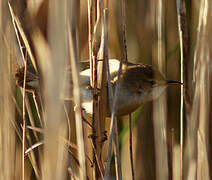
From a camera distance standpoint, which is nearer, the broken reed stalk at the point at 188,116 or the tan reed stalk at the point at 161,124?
the broken reed stalk at the point at 188,116

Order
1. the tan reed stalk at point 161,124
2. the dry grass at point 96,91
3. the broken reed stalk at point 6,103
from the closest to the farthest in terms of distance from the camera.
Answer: the dry grass at point 96,91 → the broken reed stalk at point 6,103 → the tan reed stalk at point 161,124

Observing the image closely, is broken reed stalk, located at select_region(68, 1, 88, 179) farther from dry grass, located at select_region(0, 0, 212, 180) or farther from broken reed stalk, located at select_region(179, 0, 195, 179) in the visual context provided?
broken reed stalk, located at select_region(179, 0, 195, 179)

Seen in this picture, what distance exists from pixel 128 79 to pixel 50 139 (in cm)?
55

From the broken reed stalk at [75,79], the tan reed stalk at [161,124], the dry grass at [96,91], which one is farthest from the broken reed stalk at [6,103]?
the tan reed stalk at [161,124]

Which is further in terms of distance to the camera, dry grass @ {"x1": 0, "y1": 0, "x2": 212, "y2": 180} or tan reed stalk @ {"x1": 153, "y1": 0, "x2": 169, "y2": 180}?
tan reed stalk @ {"x1": 153, "y1": 0, "x2": 169, "y2": 180}

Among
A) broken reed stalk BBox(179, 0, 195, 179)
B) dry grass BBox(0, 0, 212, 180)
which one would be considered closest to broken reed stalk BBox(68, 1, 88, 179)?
dry grass BBox(0, 0, 212, 180)

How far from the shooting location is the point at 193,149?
2.94 ft

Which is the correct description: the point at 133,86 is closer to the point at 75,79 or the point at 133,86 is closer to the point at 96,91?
the point at 96,91

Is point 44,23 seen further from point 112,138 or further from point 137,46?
point 112,138

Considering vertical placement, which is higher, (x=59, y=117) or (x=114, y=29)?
(x=114, y=29)

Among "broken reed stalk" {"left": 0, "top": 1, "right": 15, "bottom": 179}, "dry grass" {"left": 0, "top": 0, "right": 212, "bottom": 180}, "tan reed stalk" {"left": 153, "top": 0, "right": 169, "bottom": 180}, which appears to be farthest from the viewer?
"tan reed stalk" {"left": 153, "top": 0, "right": 169, "bottom": 180}

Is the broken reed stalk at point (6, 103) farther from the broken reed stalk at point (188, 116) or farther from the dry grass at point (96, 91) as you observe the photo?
the broken reed stalk at point (188, 116)

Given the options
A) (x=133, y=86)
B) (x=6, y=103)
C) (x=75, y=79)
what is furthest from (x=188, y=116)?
(x=6, y=103)

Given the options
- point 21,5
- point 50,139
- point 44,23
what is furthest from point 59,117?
point 44,23
